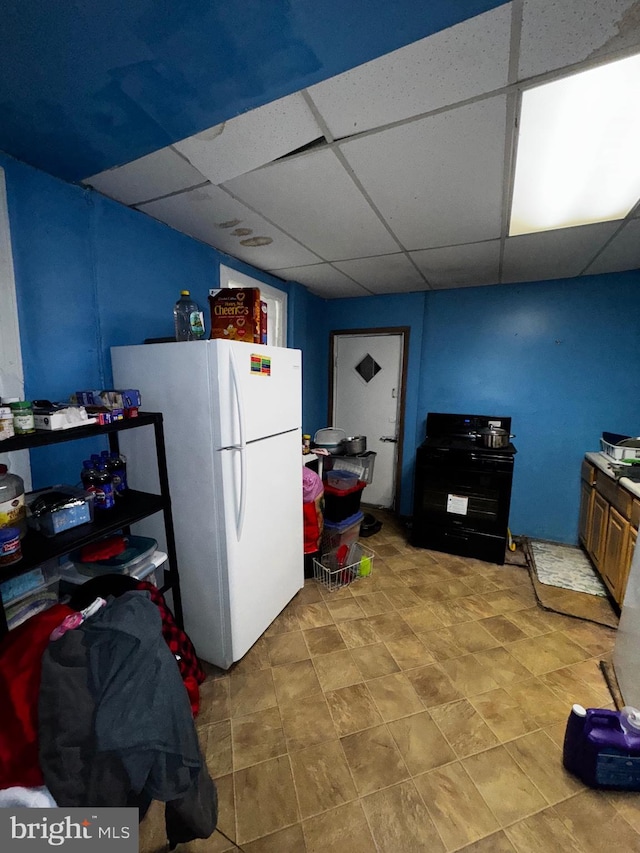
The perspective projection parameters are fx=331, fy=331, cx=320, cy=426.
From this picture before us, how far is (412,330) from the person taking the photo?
343 cm

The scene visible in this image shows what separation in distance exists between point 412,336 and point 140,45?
116 inches

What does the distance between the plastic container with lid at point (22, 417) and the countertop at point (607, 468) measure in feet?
9.59

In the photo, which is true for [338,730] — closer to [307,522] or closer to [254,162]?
[307,522]

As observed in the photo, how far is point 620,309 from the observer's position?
2.70 meters

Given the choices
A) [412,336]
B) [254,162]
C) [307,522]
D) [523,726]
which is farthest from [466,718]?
[412,336]

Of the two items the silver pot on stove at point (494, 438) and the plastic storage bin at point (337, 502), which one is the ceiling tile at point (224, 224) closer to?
the plastic storage bin at point (337, 502)

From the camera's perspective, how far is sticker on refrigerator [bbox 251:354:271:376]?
5.36 ft

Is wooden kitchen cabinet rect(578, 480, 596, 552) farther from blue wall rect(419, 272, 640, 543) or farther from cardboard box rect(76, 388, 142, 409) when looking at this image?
cardboard box rect(76, 388, 142, 409)

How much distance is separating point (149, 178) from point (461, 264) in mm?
2120

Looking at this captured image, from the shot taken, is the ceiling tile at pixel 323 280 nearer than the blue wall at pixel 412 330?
No

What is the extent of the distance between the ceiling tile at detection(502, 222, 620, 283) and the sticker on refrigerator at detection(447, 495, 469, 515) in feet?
6.15

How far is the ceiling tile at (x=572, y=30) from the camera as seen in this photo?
76 cm

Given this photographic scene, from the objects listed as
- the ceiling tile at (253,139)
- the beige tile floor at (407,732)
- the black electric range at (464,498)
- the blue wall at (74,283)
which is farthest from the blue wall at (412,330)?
the beige tile floor at (407,732)

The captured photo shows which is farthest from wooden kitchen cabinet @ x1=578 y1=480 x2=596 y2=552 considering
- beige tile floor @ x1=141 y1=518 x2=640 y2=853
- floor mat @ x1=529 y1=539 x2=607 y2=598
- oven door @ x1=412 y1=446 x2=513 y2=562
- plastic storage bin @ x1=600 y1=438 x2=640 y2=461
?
beige tile floor @ x1=141 y1=518 x2=640 y2=853
